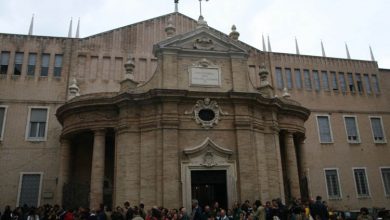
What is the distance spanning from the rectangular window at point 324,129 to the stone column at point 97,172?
21.3 metres

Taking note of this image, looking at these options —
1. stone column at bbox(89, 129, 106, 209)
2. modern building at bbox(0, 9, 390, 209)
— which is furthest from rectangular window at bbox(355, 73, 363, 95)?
stone column at bbox(89, 129, 106, 209)

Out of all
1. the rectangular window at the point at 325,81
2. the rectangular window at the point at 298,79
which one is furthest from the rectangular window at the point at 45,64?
the rectangular window at the point at 325,81

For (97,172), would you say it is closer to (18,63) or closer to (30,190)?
(30,190)

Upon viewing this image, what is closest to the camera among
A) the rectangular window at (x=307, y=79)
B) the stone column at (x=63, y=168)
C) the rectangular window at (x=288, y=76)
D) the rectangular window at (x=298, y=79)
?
the stone column at (x=63, y=168)

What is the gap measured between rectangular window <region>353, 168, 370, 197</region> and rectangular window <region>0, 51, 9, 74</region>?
101 ft

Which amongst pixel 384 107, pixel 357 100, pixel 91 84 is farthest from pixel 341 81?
pixel 91 84

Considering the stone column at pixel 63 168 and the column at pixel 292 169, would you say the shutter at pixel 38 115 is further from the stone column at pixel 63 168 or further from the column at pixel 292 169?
the column at pixel 292 169

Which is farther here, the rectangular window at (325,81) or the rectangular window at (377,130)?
the rectangular window at (325,81)

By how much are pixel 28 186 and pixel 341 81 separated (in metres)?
29.3

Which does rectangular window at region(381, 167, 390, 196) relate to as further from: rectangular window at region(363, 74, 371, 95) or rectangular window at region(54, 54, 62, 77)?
rectangular window at region(54, 54, 62, 77)

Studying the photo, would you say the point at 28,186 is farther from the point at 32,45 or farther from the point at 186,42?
the point at 186,42

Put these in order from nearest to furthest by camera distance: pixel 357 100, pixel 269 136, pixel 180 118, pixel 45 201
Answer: pixel 180 118 → pixel 269 136 → pixel 45 201 → pixel 357 100

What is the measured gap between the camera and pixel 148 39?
3069 cm

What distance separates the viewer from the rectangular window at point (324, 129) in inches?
1282
